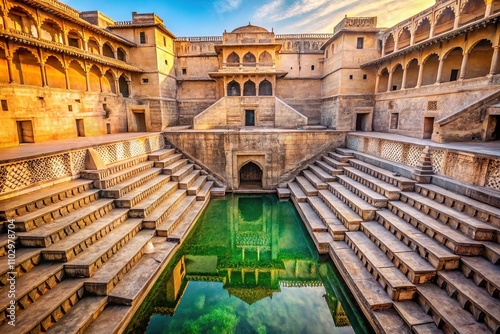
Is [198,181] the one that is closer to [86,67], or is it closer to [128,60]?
[86,67]

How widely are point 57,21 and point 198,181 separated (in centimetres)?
1161

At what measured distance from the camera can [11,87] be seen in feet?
34.0

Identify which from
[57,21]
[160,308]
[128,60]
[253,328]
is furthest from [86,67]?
[253,328]

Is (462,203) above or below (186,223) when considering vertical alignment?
above

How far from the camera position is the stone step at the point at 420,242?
16.6 ft

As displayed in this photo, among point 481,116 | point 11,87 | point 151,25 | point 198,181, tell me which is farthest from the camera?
point 151,25

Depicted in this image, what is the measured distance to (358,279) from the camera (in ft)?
19.1

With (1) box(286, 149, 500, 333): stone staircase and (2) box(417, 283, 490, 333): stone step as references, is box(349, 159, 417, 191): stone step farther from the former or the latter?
(2) box(417, 283, 490, 333): stone step

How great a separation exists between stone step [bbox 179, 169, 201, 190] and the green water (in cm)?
218

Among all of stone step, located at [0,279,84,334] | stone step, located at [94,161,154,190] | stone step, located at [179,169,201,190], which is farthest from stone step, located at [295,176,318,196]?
stone step, located at [0,279,84,334]

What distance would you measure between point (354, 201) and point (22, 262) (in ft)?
29.8

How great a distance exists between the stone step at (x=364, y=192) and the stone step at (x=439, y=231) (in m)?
0.35

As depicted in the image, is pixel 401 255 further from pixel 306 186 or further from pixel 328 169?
pixel 328 169

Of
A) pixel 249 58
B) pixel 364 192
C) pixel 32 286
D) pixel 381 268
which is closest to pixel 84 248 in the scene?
pixel 32 286
